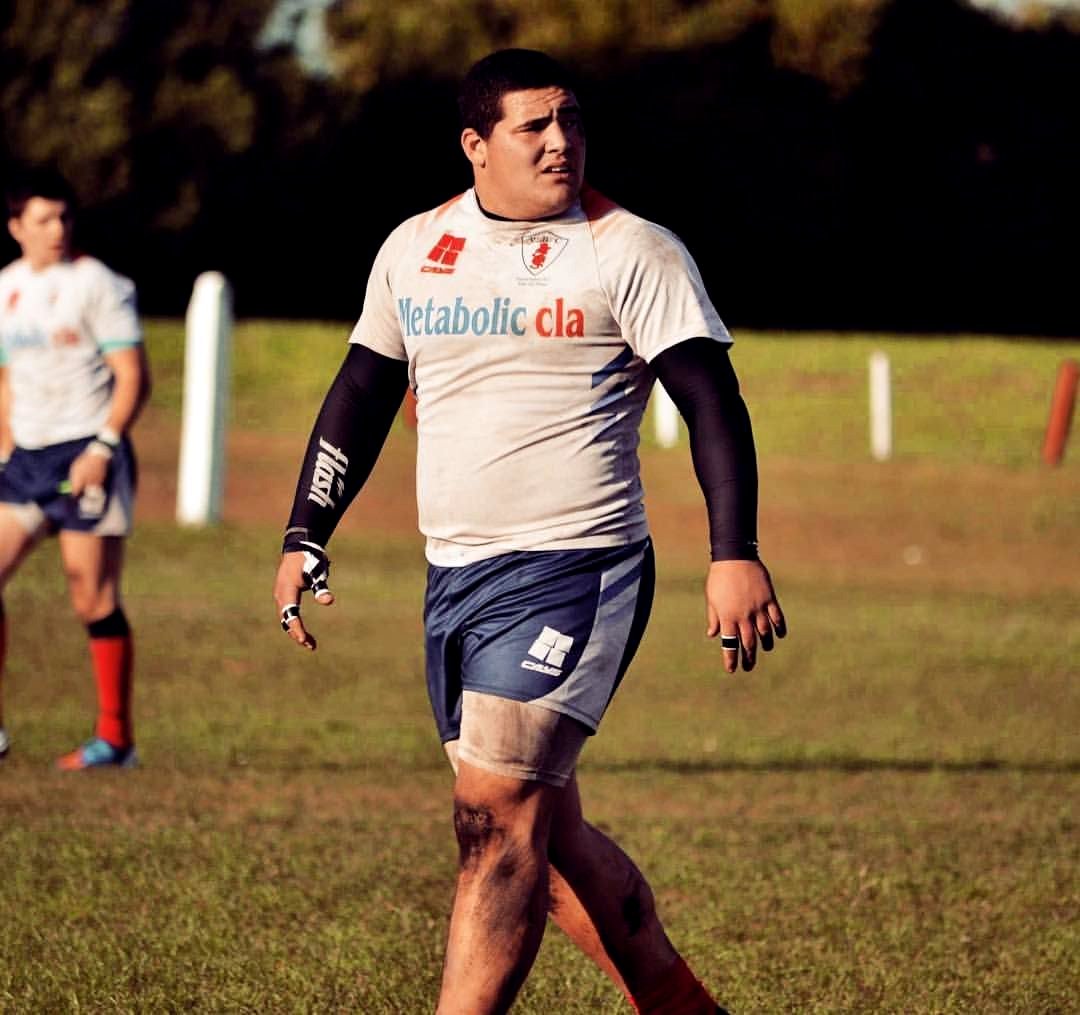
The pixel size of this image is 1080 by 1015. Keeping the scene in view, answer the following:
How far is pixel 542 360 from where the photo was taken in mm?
5230

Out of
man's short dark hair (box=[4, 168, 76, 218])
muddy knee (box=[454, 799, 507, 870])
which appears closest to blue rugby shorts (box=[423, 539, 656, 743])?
muddy knee (box=[454, 799, 507, 870])

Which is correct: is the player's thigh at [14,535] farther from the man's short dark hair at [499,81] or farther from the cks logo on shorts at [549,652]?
the cks logo on shorts at [549,652]

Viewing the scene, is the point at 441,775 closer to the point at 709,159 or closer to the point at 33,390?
the point at 33,390

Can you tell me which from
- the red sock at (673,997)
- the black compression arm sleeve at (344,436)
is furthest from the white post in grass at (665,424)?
the red sock at (673,997)

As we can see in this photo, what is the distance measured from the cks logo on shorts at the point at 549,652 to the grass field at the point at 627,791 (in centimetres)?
152

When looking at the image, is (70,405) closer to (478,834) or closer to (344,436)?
(344,436)

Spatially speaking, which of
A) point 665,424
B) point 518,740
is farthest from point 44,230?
point 665,424

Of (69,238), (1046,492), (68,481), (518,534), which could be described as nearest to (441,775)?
(68,481)

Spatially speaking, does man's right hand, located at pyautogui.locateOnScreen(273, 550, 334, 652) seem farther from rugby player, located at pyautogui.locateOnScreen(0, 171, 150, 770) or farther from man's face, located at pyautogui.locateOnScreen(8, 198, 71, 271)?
man's face, located at pyautogui.locateOnScreen(8, 198, 71, 271)

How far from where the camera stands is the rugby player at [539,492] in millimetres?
5051

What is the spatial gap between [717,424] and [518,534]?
1.78 ft

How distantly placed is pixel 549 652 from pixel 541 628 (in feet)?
0.18

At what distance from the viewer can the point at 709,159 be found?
56.8 m

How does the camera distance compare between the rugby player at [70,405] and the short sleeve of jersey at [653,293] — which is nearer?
the short sleeve of jersey at [653,293]
